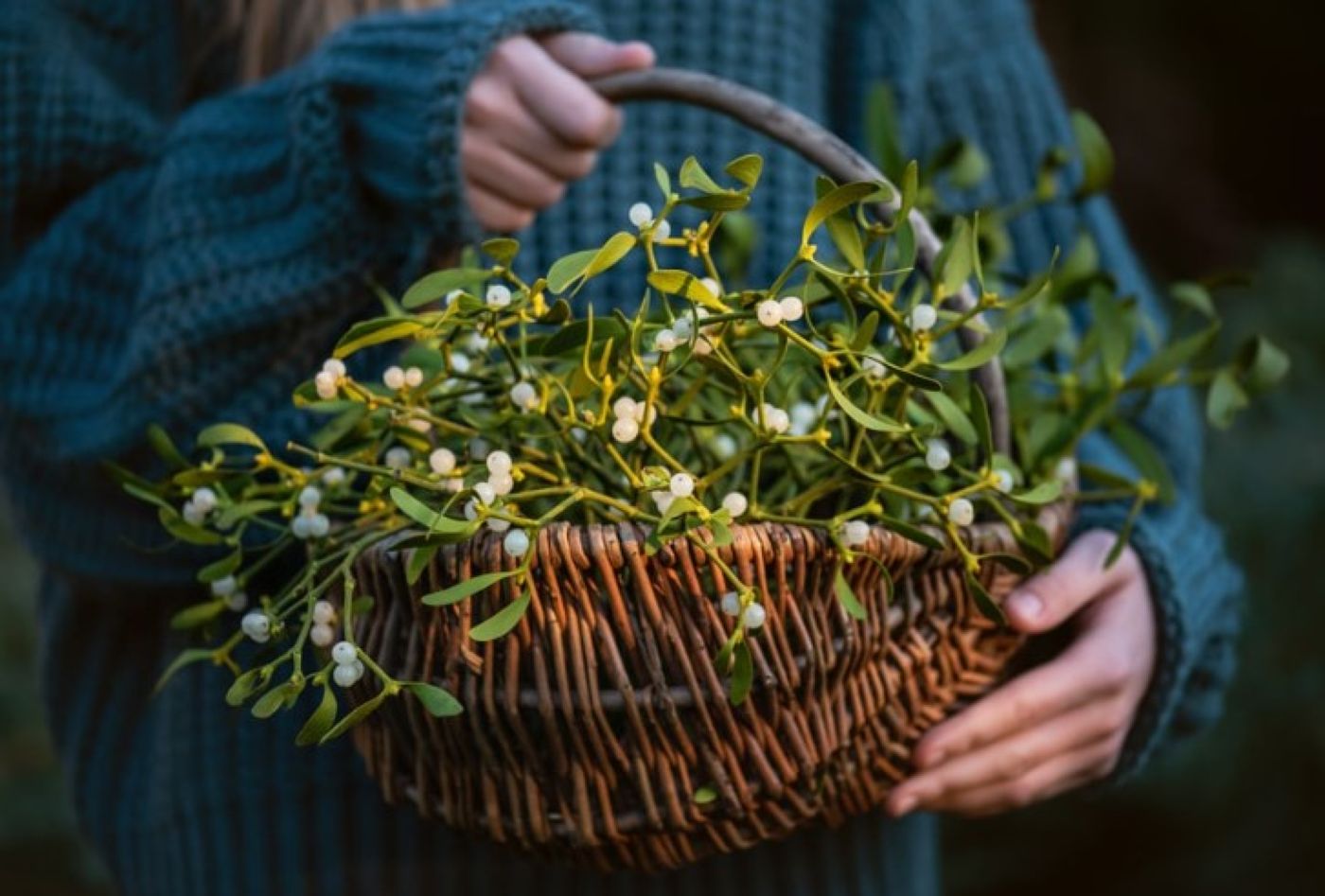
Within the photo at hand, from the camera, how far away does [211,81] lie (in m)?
1.06

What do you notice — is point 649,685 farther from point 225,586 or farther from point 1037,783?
point 1037,783

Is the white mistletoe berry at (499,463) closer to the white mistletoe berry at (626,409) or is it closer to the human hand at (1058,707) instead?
the white mistletoe berry at (626,409)

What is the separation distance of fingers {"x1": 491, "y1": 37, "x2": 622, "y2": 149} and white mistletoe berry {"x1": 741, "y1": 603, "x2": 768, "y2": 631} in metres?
0.29

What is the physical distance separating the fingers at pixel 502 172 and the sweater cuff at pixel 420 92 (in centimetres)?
2

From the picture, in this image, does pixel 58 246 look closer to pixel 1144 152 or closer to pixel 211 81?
pixel 211 81

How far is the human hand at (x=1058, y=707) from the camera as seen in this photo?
A: 0.80 meters

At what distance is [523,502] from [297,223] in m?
0.29

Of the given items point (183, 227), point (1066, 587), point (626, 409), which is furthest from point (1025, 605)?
point (183, 227)

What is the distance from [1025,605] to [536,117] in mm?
338

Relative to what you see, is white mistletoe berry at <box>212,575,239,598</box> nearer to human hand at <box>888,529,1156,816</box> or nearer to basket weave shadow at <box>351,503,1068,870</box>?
basket weave shadow at <box>351,503,1068,870</box>

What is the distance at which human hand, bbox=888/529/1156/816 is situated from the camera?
0.80 m

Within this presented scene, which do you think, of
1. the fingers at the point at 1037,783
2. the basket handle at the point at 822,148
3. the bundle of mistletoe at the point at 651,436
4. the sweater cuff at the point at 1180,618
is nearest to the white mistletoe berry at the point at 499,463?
the bundle of mistletoe at the point at 651,436

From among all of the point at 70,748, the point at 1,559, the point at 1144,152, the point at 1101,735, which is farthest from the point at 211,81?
the point at 1144,152

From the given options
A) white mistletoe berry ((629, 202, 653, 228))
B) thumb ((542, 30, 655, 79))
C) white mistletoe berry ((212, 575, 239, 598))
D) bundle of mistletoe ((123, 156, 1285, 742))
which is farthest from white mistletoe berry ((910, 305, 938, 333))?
white mistletoe berry ((212, 575, 239, 598))
